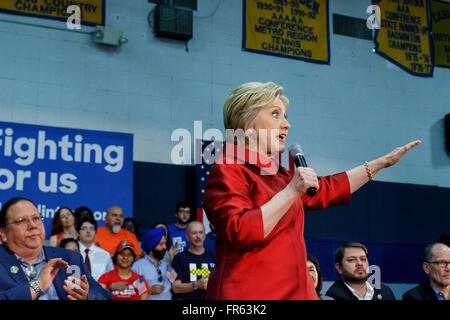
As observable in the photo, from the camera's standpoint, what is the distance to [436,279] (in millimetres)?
4473

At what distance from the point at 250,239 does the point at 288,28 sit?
7962 mm

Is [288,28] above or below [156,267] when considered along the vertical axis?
above

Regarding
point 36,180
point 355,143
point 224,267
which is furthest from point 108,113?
point 224,267

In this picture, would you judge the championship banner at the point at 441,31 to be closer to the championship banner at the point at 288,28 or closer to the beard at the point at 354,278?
the championship banner at the point at 288,28

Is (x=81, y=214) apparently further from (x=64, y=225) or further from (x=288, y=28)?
(x=288, y=28)

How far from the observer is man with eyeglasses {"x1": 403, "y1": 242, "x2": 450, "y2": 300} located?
14.4 ft

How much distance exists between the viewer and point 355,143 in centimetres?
924

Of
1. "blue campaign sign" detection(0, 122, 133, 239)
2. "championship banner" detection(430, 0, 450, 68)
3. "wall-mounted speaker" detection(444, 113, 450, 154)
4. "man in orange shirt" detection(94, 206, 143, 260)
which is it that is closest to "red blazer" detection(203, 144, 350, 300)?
"man in orange shirt" detection(94, 206, 143, 260)

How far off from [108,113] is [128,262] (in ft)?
9.89

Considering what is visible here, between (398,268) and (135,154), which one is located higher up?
(135,154)

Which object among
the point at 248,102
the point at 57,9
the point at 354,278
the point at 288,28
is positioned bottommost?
the point at 354,278

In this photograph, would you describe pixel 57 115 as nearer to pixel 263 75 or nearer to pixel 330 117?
pixel 263 75

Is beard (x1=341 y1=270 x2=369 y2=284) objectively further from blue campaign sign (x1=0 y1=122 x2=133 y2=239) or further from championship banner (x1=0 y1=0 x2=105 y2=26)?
championship banner (x1=0 y1=0 x2=105 y2=26)

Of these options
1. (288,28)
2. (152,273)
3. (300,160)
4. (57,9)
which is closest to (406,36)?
(288,28)
